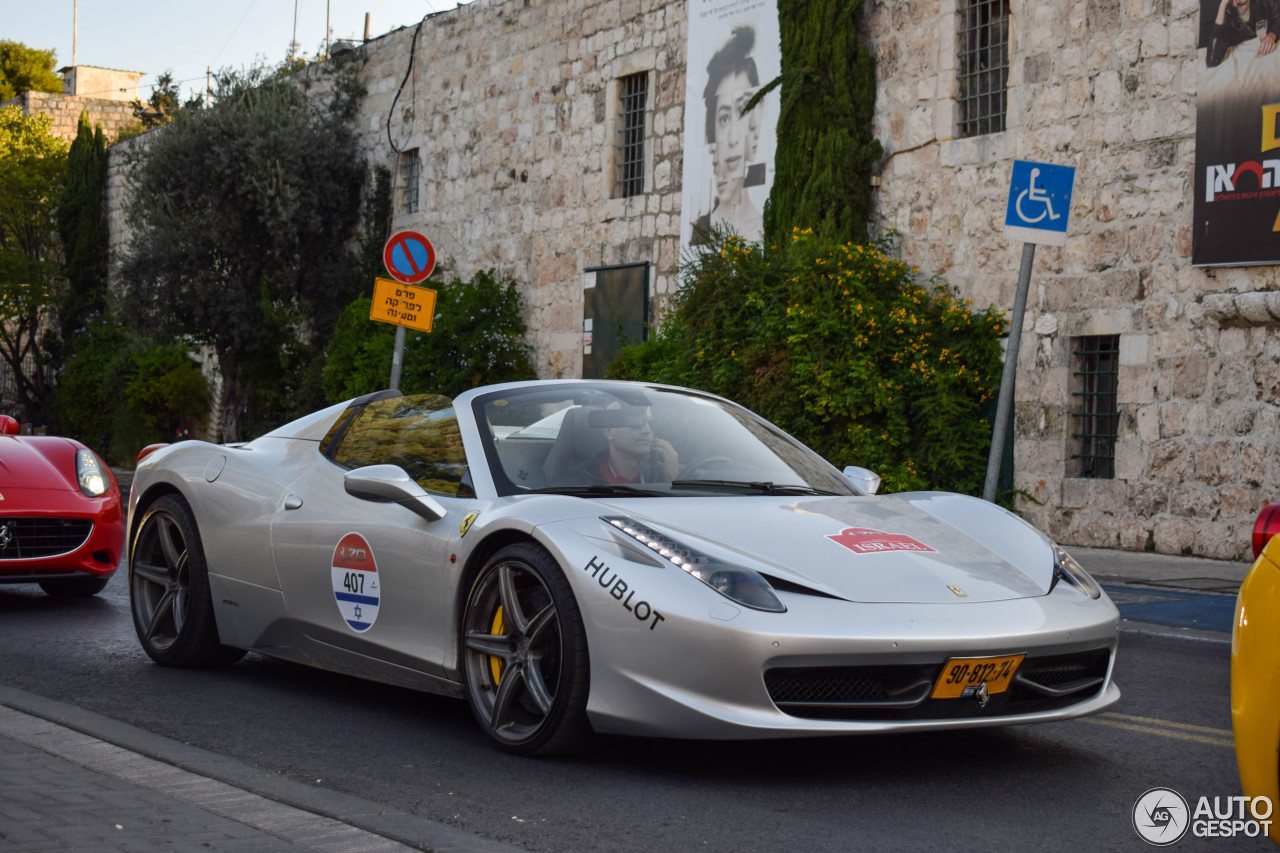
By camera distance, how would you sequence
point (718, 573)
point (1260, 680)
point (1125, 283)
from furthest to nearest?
1. point (1125, 283)
2. point (718, 573)
3. point (1260, 680)

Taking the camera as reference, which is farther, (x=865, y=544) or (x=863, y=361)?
(x=863, y=361)

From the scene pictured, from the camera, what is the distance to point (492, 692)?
4.93 meters

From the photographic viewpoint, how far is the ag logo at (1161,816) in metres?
3.90

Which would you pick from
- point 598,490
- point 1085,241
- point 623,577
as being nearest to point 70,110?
point 1085,241

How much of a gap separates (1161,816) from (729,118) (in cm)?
1467

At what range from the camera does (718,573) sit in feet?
14.4

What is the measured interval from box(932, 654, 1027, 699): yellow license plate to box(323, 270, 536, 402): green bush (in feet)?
56.6

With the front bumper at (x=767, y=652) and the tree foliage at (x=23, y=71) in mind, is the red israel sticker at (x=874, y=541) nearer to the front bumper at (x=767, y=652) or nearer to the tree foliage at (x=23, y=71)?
the front bumper at (x=767, y=652)

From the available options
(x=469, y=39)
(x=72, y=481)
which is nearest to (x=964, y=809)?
(x=72, y=481)

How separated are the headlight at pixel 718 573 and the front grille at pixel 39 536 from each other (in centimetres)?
543

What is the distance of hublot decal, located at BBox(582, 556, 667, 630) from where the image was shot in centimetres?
432

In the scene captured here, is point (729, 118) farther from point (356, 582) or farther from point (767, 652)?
point (767, 652)

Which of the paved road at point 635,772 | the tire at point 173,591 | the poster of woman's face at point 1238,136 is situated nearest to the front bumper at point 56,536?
the tire at point 173,591

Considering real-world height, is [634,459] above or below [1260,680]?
above
